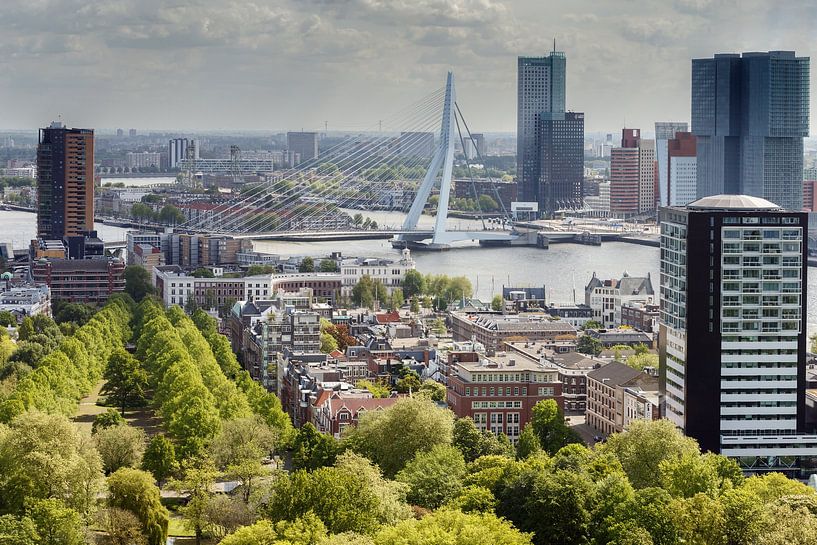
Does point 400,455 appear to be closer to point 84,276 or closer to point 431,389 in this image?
point 431,389

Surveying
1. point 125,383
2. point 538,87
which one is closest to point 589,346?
point 125,383

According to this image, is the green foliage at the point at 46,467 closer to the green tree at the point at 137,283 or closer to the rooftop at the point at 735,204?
the rooftop at the point at 735,204

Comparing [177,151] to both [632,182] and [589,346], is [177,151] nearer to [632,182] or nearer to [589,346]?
[632,182]

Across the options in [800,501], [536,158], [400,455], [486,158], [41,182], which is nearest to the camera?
[800,501]

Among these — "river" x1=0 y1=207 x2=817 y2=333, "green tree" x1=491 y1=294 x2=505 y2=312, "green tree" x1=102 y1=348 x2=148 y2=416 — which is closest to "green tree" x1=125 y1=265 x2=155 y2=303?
"river" x1=0 y1=207 x2=817 y2=333

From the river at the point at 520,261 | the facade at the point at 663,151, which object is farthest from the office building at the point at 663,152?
the river at the point at 520,261

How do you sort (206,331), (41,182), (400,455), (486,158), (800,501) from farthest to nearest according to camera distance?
(486,158) < (41,182) < (206,331) < (400,455) < (800,501)

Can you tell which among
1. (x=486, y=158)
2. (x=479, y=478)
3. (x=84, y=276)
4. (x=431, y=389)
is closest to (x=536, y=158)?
(x=486, y=158)

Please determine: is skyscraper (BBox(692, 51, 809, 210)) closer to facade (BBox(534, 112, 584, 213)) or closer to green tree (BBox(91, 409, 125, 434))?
→ facade (BBox(534, 112, 584, 213))
